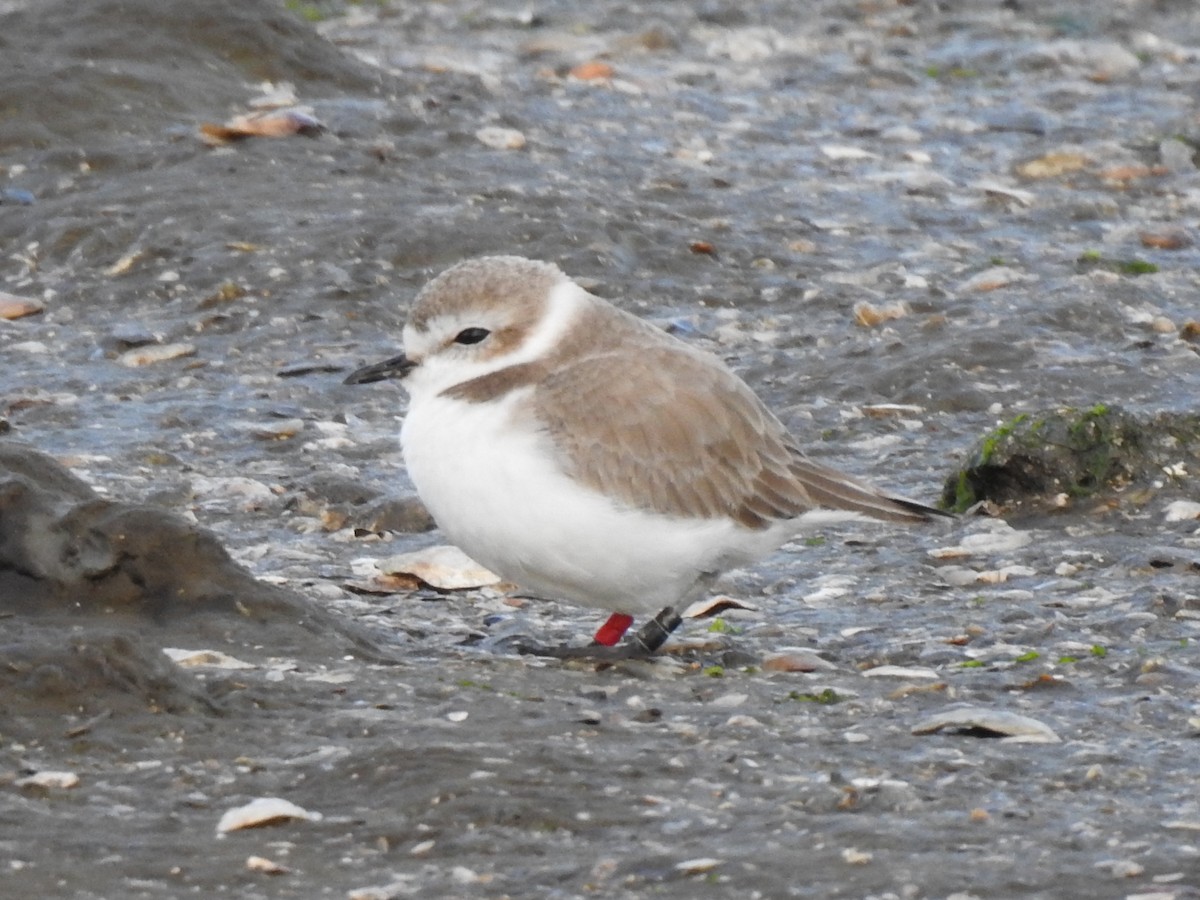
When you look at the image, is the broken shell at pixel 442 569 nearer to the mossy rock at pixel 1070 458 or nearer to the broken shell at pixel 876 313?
the mossy rock at pixel 1070 458

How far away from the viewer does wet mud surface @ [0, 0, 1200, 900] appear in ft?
13.9

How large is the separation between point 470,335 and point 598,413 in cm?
52

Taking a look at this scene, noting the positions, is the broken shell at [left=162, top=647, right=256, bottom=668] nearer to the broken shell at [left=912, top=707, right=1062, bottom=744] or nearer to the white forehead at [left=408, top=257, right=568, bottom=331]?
the white forehead at [left=408, top=257, right=568, bottom=331]

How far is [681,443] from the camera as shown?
572cm

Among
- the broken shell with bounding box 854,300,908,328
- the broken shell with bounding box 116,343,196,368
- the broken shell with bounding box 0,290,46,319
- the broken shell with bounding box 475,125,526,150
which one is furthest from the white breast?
the broken shell with bounding box 475,125,526,150

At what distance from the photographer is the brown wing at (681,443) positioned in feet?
18.1

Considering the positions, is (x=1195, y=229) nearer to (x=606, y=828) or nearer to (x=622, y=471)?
(x=622, y=471)

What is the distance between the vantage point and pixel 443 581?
6.46 meters

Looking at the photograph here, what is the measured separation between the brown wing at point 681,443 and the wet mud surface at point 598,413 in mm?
425

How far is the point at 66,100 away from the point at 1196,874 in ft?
25.8

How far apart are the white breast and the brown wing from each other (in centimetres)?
6

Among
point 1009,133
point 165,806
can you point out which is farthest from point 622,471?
point 1009,133

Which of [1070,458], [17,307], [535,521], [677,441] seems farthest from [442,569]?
[17,307]

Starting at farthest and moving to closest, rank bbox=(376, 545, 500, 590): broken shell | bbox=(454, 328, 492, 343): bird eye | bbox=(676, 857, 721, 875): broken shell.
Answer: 1. bbox=(376, 545, 500, 590): broken shell
2. bbox=(454, 328, 492, 343): bird eye
3. bbox=(676, 857, 721, 875): broken shell
